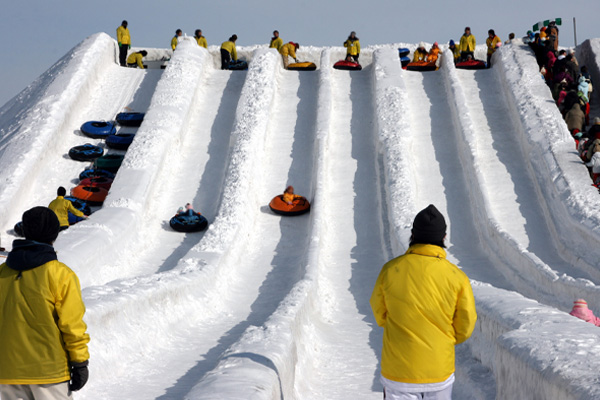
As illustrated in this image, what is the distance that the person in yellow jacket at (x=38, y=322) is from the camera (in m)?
3.59

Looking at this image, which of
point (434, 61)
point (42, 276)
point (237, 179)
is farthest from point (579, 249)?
point (434, 61)

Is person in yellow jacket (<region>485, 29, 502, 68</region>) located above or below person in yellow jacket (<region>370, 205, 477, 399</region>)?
above

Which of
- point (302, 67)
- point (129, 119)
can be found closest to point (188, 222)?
point (129, 119)

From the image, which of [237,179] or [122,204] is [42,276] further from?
[237,179]

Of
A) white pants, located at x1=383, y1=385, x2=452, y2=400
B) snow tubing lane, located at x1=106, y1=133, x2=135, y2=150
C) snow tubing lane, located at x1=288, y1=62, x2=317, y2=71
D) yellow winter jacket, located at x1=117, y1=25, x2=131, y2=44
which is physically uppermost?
→ yellow winter jacket, located at x1=117, y1=25, x2=131, y2=44

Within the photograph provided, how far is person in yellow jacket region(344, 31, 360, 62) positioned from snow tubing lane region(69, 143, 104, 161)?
833cm

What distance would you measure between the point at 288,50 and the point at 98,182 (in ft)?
30.5

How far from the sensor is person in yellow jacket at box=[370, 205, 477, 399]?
3.59m

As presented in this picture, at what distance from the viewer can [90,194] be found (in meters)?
13.2

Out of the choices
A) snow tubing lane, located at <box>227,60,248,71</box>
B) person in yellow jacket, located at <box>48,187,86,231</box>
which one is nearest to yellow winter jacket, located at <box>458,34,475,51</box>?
snow tubing lane, located at <box>227,60,248,71</box>

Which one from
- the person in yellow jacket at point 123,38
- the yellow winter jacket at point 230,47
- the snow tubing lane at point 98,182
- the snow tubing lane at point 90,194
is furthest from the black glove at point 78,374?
the person in yellow jacket at point 123,38

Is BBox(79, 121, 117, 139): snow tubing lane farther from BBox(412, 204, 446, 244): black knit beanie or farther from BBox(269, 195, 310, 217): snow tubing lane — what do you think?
BBox(412, 204, 446, 244): black knit beanie

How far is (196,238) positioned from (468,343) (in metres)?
6.72

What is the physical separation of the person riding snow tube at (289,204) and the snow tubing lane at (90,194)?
304 cm
